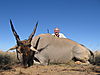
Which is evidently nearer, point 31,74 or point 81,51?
point 31,74

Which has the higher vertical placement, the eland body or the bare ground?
the eland body

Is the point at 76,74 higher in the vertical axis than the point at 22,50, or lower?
lower

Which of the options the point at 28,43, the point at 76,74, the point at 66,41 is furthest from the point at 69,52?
the point at 76,74

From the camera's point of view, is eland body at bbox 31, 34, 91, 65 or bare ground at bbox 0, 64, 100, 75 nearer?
bare ground at bbox 0, 64, 100, 75

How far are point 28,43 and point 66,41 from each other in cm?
270

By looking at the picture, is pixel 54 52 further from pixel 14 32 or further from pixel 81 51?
pixel 14 32

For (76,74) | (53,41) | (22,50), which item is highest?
(53,41)

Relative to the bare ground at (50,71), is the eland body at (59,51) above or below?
above

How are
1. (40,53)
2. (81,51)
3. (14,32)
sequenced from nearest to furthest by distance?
1. (14,32)
2. (40,53)
3. (81,51)

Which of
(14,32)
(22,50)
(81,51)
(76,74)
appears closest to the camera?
(76,74)

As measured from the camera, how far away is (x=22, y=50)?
6598 mm

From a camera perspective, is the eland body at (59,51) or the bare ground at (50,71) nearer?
the bare ground at (50,71)

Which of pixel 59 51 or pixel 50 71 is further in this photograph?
pixel 59 51

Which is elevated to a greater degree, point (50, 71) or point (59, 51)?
point (59, 51)
